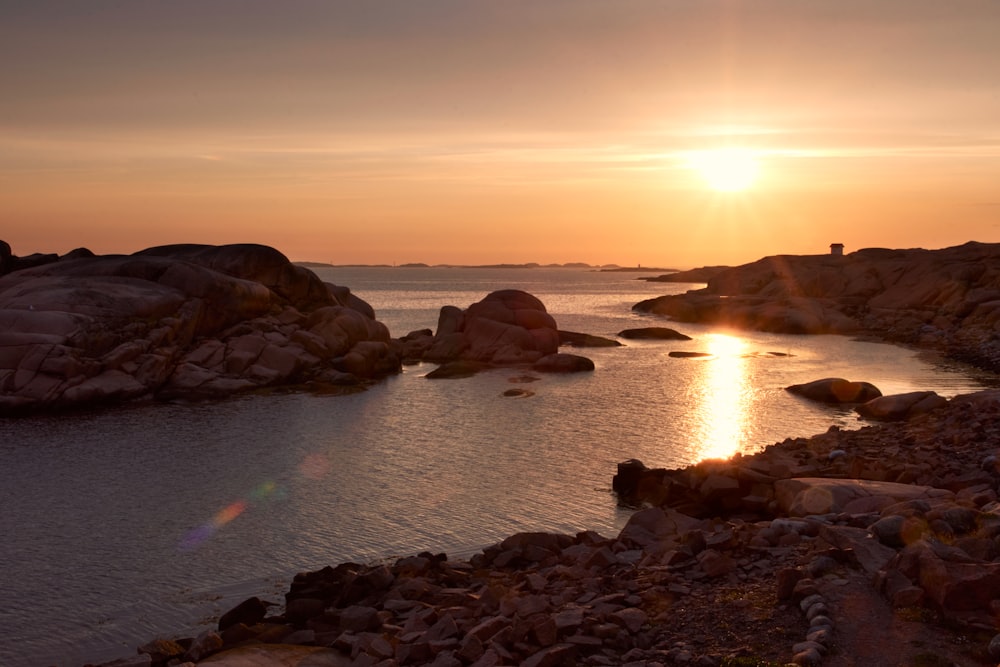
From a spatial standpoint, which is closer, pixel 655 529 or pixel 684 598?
pixel 684 598

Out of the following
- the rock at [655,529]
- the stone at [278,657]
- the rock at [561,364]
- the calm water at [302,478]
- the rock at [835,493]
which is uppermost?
the rock at [835,493]

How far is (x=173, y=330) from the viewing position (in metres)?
45.0

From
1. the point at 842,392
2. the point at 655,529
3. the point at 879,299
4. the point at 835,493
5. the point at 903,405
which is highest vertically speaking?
the point at 879,299

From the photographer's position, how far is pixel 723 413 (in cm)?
3728

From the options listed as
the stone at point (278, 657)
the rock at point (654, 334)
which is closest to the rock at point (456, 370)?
the rock at point (654, 334)

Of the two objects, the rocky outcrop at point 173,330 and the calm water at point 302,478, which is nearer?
the calm water at point 302,478

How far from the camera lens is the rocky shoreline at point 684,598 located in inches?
407

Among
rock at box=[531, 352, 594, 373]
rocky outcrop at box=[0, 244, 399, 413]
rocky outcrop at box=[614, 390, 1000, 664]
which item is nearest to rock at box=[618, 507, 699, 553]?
rocky outcrop at box=[614, 390, 1000, 664]

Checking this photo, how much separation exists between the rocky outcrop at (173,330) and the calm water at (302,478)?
2.65 m

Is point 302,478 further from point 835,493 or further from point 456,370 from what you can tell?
point 456,370

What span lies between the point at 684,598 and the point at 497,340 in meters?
44.2

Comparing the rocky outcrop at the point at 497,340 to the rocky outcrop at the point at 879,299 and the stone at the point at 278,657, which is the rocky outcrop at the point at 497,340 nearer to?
the rocky outcrop at the point at 879,299

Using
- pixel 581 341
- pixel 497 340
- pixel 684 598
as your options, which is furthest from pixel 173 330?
pixel 684 598

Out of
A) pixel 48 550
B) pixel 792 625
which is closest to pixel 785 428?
pixel 792 625
